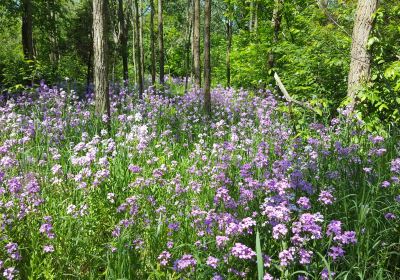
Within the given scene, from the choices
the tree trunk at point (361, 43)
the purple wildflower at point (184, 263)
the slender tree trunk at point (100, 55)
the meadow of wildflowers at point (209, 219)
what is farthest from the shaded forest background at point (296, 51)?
the purple wildflower at point (184, 263)

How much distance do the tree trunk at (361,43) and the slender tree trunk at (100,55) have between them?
15.7ft

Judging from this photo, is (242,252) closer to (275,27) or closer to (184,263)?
(184,263)

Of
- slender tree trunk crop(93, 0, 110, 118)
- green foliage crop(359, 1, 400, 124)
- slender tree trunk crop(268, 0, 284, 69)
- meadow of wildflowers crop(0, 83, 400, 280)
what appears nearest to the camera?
meadow of wildflowers crop(0, 83, 400, 280)

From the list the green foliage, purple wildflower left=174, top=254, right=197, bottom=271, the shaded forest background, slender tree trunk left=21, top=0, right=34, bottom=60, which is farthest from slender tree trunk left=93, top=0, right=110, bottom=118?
slender tree trunk left=21, top=0, right=34, bottom=60

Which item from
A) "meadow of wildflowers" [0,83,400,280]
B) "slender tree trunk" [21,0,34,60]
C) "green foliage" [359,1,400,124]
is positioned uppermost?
"slender tree trunk" [21,0,34,60]

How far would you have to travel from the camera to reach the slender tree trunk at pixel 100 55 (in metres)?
6.88

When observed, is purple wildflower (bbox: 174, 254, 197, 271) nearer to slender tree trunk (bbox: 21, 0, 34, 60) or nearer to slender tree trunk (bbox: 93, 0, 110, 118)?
slender tree trunk (bbox: 93, 0, 110, 118)

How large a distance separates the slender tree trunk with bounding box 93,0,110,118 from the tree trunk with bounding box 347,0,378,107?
15.7 feet

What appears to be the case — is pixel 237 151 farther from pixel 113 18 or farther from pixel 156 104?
pixel 113 18

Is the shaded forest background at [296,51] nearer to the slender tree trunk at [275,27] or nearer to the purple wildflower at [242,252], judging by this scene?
the slender tree trunk at [275,27]

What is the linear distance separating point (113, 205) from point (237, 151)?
2.19 m

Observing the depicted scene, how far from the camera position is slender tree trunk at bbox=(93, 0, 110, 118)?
6879 millimetres

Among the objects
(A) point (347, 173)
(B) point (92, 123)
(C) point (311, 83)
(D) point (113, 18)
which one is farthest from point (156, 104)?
(D) point (113, 18)

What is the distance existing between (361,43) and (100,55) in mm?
5123
